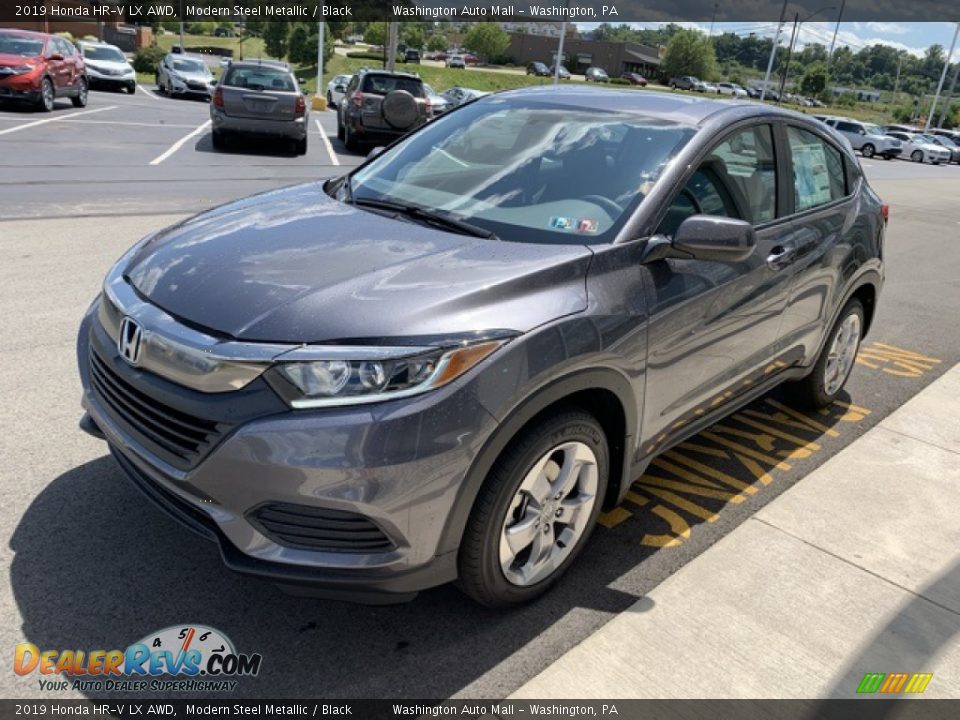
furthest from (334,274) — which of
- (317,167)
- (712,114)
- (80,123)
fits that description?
(80,123)

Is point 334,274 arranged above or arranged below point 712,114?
below

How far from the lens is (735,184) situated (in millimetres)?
3469

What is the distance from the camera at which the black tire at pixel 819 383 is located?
449 cm

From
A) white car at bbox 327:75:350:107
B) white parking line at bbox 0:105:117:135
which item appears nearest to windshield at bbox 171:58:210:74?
white car at bbox 327:75:350:107

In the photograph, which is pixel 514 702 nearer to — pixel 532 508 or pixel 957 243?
pixel 532 508

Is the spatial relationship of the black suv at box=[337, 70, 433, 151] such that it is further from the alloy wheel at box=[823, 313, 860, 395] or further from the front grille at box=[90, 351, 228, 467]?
the front grille at box=[90, 351, 228, 467]

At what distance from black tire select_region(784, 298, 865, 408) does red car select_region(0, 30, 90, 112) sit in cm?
1633

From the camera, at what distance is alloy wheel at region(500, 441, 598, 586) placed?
2578 millimetres

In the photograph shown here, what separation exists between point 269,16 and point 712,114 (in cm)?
6900

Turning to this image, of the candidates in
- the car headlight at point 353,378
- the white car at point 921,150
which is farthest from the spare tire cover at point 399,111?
the white car at point 921,150

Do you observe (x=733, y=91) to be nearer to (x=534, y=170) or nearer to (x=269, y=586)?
(x=534, y=170)

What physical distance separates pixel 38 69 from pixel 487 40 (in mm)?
95540

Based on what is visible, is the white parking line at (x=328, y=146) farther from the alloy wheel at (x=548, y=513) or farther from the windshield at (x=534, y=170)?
the alloy wheel at (x=548, y=513)

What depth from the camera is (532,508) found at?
263cm
